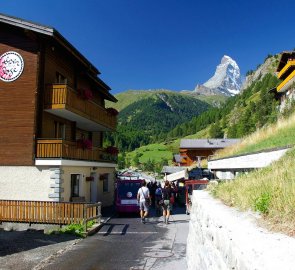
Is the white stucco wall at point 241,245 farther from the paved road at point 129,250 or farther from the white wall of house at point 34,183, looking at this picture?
the white wall of house at point 34,183

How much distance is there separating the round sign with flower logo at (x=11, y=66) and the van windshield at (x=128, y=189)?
8627 millimetres

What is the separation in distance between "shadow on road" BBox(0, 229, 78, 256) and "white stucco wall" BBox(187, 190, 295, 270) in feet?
29.0

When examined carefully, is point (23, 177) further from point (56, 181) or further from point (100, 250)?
point (100, 250)

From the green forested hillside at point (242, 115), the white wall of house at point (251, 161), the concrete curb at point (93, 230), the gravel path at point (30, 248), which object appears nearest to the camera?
the gravel path at point (30, 248)

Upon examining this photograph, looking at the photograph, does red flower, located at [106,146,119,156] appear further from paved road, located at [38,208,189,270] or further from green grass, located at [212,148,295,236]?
green grass, located at [212,148,295,236]

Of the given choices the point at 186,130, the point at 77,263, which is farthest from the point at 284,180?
the point at 186,130

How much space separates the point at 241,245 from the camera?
3.21m

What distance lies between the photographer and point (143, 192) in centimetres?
1819

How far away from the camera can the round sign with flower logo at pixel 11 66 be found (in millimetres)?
A: 20028

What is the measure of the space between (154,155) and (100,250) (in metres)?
139

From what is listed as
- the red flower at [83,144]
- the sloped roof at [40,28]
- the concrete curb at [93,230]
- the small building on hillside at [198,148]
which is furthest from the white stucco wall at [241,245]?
the small building on hillside at [198,148]

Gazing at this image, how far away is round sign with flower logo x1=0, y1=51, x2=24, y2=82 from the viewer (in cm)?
2003

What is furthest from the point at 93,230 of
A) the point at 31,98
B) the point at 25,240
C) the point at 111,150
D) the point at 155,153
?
the point at 155,153

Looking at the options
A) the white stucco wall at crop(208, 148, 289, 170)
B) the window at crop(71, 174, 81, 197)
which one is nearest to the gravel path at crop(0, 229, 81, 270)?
the window at crop(71, 174, 81, 197)
